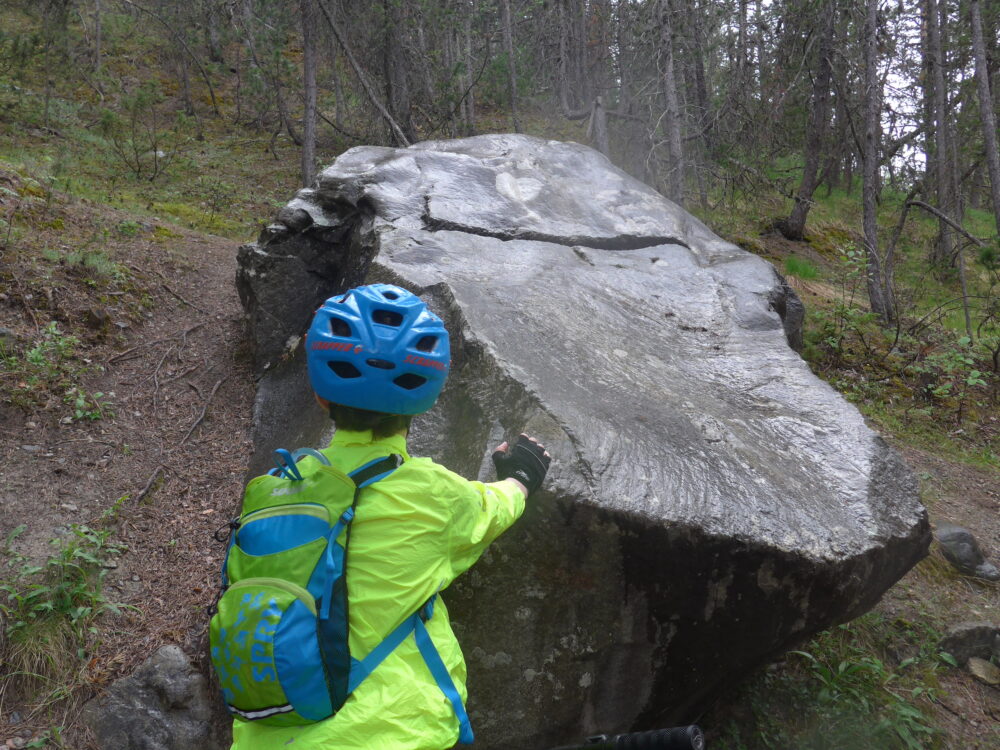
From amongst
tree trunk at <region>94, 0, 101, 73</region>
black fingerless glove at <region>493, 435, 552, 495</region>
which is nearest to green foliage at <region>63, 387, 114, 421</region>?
black fingerless glove at <region>493, 435, 552, 495</region>

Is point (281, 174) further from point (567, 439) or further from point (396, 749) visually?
point (396, 749)

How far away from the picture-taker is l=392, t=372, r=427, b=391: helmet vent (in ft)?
7.32

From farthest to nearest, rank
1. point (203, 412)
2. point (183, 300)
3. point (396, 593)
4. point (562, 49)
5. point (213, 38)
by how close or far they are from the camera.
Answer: point (213, 38)
point (562, 49)
point (183, 300)
point (203, 412)
point (396, 593)

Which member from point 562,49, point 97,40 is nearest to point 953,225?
point 562,49

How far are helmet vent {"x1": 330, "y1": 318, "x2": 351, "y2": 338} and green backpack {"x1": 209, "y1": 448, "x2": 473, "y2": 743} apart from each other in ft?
1.32

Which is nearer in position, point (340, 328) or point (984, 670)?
point (340, 328)

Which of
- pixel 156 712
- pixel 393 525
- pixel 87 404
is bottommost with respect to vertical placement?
pixel 156 712

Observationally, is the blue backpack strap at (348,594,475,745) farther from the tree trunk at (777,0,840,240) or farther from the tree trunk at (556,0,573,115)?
the tree trunk at (556,0,573,115)

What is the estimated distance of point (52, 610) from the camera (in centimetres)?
366

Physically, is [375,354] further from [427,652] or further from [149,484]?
[149,484]

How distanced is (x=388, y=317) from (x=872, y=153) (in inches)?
354

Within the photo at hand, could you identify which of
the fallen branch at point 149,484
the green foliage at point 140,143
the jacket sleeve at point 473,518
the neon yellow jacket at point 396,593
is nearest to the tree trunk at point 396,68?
the green foliage at point 140,143

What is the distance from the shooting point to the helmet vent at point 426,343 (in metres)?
2.28

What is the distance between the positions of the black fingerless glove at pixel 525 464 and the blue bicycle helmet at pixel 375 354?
0.56 m
